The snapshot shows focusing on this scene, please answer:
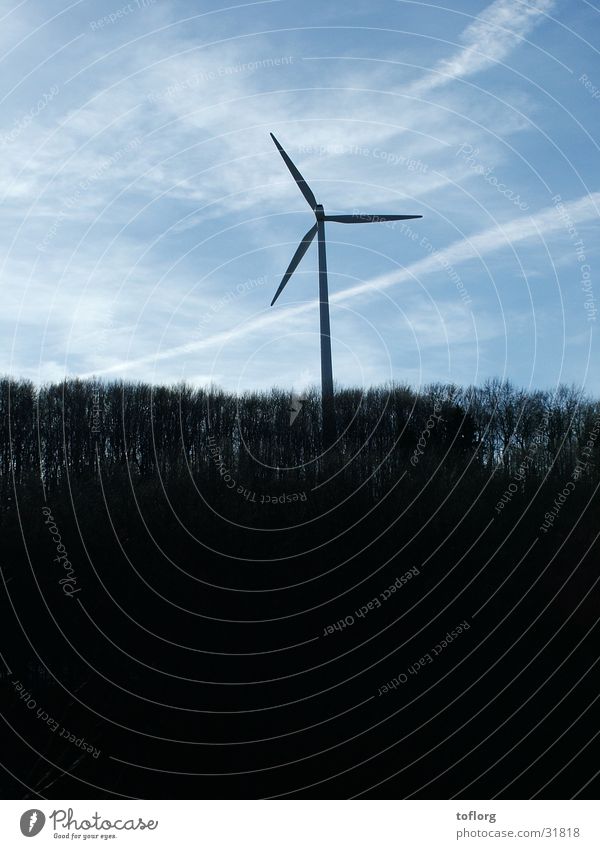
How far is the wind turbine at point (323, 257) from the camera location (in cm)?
4288

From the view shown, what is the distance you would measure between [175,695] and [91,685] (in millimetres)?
2491

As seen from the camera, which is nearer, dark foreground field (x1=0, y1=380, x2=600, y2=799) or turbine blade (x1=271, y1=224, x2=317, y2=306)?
dark foreground field (x1=0, y1=380, x2=600, y2=799)

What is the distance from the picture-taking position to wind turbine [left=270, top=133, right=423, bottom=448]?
141 ft

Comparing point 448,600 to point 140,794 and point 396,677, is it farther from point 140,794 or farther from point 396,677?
point 140,794

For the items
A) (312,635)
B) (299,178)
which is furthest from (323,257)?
(312,635)

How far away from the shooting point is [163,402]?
53.9 m
